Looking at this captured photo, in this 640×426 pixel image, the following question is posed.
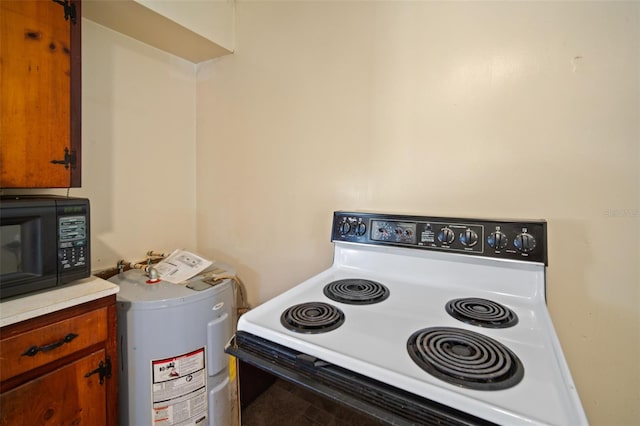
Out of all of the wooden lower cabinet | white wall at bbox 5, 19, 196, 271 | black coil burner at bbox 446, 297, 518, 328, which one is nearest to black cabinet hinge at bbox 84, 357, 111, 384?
the wooden lower cabinet

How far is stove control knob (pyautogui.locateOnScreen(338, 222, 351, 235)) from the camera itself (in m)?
1.25

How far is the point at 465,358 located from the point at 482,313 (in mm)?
279

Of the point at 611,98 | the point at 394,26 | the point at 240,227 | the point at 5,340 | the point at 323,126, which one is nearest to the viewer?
the point at 5,340

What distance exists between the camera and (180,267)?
4.85ft

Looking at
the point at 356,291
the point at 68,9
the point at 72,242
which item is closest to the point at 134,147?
the point at 68,9

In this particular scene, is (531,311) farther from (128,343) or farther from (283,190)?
(128,343)

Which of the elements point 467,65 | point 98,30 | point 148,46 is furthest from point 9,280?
point 467,65

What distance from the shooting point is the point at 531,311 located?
88 centimetres

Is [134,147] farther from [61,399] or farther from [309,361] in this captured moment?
[309,361]

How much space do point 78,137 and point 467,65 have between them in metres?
1.52

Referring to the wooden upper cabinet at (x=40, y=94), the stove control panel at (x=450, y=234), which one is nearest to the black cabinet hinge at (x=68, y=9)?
the wooden upper cabinet at (x=40, y=94)

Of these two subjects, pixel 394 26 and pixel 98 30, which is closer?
pixel 394 26

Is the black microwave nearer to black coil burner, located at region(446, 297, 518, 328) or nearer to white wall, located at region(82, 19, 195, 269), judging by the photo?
white wall, located at region(82, 19, 195, 269)

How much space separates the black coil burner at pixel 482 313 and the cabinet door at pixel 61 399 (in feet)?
3.96
